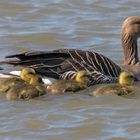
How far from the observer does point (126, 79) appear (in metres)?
9.20

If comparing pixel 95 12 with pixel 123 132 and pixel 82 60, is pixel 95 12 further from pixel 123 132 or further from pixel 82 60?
pixel 123 132

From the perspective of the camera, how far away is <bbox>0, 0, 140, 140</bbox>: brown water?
7777mm

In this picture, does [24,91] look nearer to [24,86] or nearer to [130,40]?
[24,86]

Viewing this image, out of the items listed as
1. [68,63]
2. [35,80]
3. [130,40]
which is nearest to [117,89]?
[68,63]

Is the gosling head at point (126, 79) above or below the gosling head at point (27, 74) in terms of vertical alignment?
below

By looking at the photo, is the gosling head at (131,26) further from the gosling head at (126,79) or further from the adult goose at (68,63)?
the gosling head at (126,79)

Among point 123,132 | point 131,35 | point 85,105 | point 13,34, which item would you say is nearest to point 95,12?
point 13,34

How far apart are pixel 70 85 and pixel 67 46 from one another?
2237 mm

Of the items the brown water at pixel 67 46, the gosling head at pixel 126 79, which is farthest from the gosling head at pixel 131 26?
the gosling head at pixel 126 79

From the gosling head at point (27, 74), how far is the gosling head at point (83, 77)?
1.70 feet

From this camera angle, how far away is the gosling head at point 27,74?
9.12 metres

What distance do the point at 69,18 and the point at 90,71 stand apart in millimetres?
2983

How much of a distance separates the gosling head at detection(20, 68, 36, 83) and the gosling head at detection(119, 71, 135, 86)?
3.33 ft

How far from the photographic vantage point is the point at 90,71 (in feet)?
31.2
